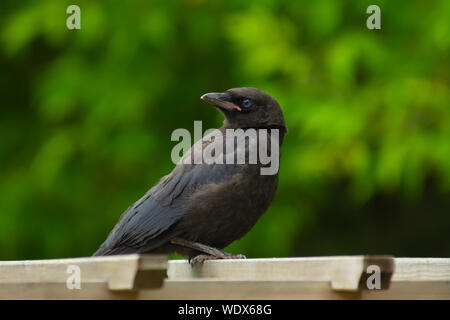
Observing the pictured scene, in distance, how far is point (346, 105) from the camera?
23.8ft

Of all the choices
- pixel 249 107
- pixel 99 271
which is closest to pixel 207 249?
pixel 249 107

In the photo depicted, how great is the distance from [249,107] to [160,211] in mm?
824

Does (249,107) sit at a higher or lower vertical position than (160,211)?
higher

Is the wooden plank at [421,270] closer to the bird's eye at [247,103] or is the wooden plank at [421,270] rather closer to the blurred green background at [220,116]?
the bird's eye at [247,103]

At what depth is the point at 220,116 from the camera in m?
8.05

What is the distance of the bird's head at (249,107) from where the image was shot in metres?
4.86

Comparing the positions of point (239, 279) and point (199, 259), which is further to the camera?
point (199, 259)

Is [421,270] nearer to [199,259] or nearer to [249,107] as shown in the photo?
[199,259]

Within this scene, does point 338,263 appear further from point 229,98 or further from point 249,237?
point 249,237

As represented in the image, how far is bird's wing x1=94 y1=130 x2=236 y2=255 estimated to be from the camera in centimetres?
444

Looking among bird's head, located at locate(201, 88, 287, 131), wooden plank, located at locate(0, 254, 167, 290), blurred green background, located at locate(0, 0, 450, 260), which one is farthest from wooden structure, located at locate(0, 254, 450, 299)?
blurred green background, located at locate(0, 0, 450, 260)

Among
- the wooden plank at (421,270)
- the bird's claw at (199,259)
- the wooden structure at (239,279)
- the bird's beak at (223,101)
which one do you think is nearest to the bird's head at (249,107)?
the bird's beak at (223,101)

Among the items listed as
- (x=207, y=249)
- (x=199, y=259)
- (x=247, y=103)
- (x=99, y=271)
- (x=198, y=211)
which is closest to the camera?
(x=99, y=271)

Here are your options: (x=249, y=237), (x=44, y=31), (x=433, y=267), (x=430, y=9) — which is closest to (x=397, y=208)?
(x=249, y=237)
